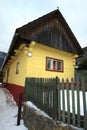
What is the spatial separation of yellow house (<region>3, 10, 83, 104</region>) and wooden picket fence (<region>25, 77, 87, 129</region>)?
9.69 feet

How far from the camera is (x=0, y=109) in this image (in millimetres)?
8359

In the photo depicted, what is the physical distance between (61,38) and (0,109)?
654 centimetres

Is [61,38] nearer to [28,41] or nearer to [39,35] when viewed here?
[39,35]

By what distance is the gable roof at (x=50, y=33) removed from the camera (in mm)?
8352

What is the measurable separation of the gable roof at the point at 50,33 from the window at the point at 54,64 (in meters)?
1.00

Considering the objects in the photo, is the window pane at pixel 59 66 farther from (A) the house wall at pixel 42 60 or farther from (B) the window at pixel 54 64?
(A) the house wall at pixel 42 60

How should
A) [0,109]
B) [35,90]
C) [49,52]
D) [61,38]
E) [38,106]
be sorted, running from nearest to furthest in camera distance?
[38,106]
[35,90]
[0,109]
[49,52]
[61,38]

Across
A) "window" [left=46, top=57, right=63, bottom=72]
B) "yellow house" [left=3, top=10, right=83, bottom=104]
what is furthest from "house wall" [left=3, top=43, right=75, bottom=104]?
"window" [left=46, top=57, right=63, bottom=72]

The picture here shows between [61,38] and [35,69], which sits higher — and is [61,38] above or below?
above

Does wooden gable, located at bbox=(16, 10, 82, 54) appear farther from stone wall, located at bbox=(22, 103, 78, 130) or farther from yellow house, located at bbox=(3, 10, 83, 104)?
stone wall, located at bbox=(22, 103, 78, 130)

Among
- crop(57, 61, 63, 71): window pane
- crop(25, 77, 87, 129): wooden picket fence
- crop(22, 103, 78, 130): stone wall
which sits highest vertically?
crop(57, 61, 63, 71): window pane

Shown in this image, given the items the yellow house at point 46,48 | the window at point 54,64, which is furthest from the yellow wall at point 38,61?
the window at point 54,64

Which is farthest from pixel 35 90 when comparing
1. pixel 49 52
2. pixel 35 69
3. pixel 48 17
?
pixel 48 17

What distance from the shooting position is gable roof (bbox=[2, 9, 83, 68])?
8352mm
